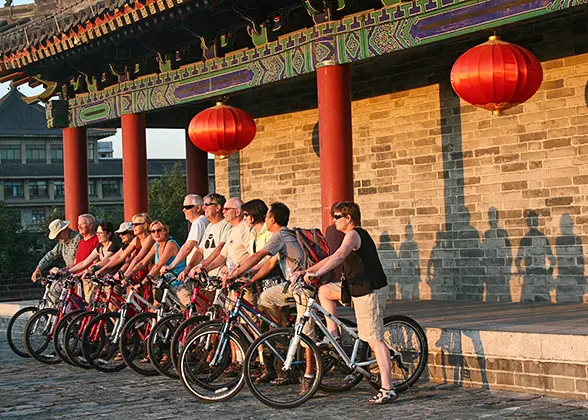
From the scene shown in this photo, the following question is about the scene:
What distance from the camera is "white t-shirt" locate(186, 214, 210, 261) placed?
31.7ft

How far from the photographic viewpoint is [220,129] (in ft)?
41.3

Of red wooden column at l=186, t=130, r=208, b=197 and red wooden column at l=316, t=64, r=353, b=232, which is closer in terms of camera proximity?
red wooden column at l=316, t=64, r=353, b=232

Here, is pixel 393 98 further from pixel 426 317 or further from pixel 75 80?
pixel 75 80

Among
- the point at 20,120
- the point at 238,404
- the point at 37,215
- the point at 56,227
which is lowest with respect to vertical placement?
the point at 238,404

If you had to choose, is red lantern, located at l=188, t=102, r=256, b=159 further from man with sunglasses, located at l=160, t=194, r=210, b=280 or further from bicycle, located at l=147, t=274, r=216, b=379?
bicycle, located at l=147, t=274, r=216, b=379

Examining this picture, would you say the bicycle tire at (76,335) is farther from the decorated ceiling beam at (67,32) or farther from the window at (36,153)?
the window at (36,153)

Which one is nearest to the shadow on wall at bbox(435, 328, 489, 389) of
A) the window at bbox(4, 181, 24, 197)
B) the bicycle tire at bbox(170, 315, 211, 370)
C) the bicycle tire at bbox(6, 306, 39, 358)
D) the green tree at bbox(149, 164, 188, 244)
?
the bicycle tire at bbox(170, 315, 211, 370)

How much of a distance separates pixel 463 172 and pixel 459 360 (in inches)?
168

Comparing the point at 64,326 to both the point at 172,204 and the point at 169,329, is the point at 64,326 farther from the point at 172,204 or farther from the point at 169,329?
the point at 172,204

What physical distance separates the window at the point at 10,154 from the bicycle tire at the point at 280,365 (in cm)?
5302

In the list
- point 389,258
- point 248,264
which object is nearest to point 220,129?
point 389,258

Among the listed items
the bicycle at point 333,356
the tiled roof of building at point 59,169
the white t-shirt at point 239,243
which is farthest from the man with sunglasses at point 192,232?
the tiled roof of building at point 59,169

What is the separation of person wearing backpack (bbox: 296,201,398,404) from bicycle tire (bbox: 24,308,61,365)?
166 inches

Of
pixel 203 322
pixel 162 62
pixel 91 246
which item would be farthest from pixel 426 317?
pixel 162 62
